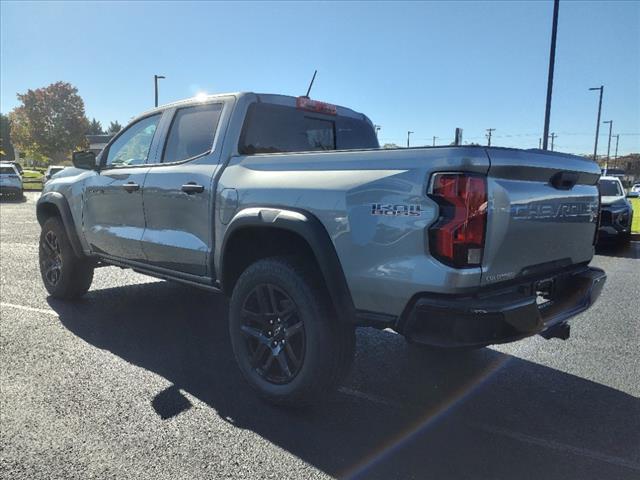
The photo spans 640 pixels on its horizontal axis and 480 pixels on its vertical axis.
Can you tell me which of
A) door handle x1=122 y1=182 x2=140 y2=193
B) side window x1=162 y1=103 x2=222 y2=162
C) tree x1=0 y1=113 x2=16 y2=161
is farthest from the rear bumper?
tree x1=0 y1=113 x2=16 y2=161

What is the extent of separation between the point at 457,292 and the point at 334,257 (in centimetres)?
72

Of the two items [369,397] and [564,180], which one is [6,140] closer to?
[369,397]

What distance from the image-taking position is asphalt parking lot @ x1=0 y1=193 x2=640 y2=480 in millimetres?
2684

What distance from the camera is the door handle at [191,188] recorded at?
3.79 meters

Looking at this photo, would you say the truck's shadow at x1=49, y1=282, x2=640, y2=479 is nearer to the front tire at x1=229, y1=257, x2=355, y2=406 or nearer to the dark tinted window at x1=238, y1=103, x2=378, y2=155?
the front tire at x1=229, y1=257, x2=355, y2=406

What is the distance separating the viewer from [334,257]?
294 cm

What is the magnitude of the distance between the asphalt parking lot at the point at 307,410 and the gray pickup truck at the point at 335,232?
403 mm

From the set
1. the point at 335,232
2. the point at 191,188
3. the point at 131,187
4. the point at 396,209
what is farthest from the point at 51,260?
the point at 396,209

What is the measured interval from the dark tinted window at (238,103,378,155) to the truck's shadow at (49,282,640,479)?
67.0 inches

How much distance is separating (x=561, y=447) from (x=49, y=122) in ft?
253

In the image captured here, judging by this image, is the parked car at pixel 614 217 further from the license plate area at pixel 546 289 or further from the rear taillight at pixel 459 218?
the rear taillight at pixel 459 218

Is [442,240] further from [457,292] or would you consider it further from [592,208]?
[592,208]

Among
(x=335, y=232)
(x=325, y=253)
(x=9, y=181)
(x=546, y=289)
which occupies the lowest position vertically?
(x=9, y=181)

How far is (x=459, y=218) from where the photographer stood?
8.20 ft
